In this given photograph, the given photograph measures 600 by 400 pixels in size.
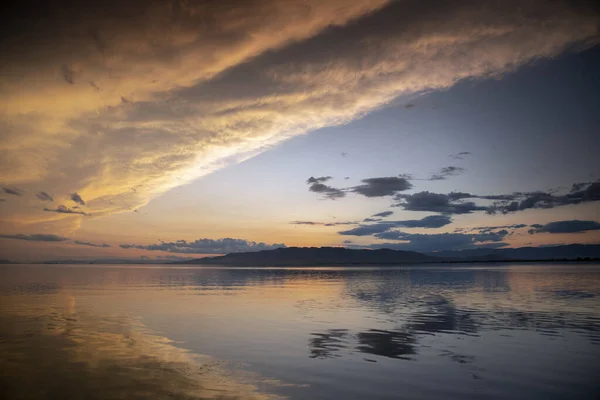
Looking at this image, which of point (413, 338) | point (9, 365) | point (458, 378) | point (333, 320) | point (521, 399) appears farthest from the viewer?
point (333, 320)

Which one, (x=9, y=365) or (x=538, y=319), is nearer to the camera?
(x=9, y=365)

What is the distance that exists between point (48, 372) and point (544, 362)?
18.7 m

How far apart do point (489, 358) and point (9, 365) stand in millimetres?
18769

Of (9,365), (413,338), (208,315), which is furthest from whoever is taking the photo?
(208,315)

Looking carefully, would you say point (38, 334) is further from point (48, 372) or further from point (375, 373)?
point (375, 373)

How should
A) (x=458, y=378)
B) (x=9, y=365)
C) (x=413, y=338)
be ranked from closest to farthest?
(x=458, y=378) → (x=9, y=365) → (x=413, y=338)

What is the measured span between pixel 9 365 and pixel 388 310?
2403 cm

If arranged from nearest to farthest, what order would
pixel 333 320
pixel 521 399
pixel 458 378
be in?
1. pixel 521 399
2. pixel 458 378
3. pixel 333 320

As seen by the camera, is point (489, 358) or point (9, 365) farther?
point (489, 358)

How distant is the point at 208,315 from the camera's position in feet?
99.2

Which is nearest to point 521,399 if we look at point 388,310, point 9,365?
point 9,365

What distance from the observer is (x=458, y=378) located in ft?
48.1

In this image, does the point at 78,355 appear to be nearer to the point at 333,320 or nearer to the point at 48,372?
the point at 48,372

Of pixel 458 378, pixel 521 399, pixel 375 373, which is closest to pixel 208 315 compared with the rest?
pixel 375 373
